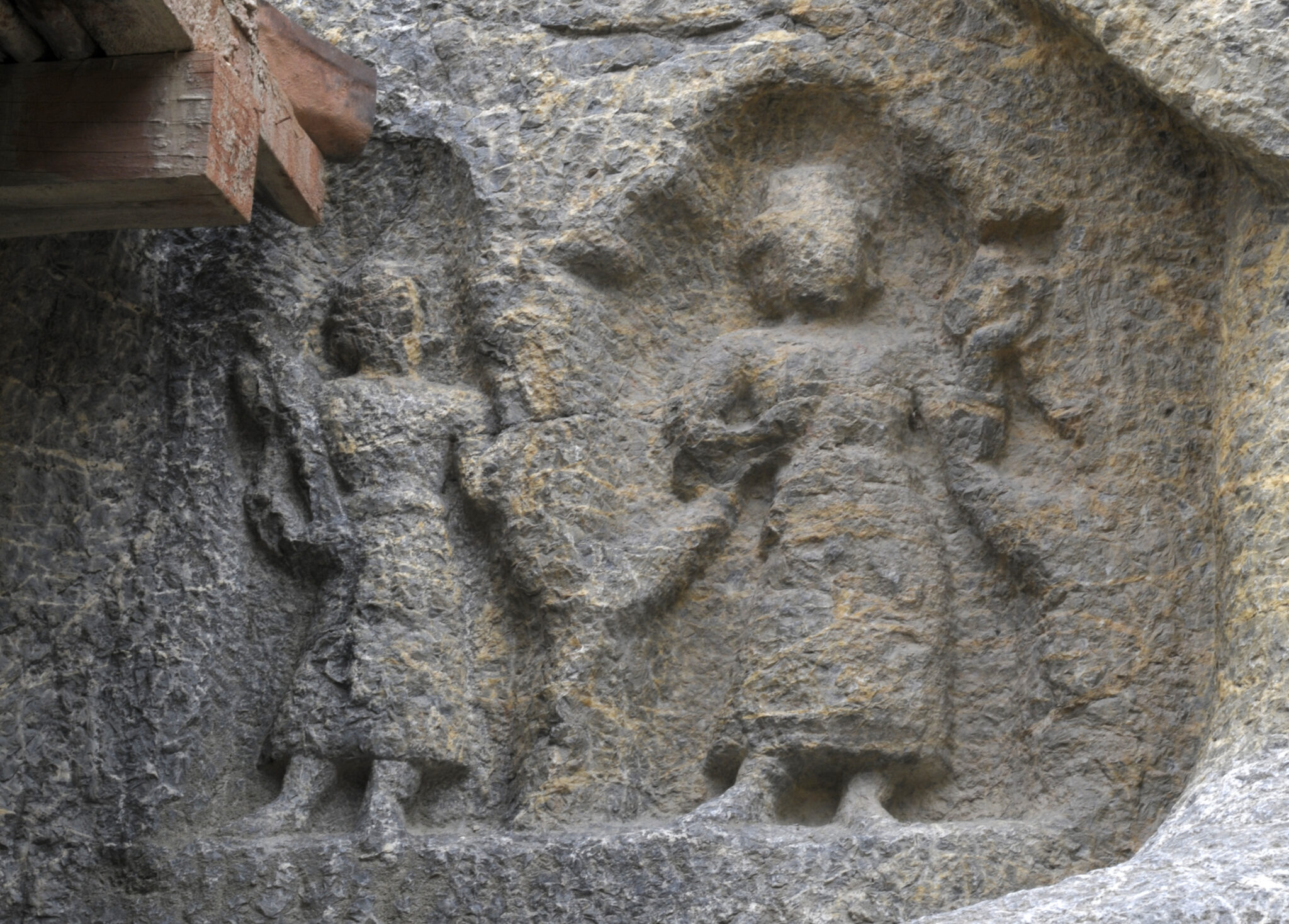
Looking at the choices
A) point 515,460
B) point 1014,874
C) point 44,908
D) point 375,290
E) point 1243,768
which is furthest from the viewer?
point 375,290

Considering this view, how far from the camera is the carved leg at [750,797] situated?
314 cm

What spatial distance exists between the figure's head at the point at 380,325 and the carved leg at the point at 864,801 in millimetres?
1307

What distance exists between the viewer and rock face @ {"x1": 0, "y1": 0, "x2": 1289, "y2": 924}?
124 inches

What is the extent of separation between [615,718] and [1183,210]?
4.94 ft

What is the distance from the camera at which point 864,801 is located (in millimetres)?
3160

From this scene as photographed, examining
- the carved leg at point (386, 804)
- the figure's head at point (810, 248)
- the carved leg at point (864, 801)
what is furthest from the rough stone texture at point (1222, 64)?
the carved leg at point (386, 804)

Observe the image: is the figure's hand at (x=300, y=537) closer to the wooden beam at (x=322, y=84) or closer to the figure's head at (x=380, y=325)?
the figure's head at (x=380, y=325)

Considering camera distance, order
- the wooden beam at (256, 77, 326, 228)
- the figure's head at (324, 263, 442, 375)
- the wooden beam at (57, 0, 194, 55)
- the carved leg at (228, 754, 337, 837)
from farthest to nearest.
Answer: the figure's head at (324, 263, 442, 375), the wooden beam at (256, 77, 326, 228), the carved leg at (228, 754, 337, 837), the wooden beam at (57, 0, 194, 55)

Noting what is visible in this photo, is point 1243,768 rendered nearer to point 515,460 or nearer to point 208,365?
point 515,460

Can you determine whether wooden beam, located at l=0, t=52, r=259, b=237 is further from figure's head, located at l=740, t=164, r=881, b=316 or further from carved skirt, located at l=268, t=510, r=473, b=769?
figure's head, located at l=740, t=164, r=881, b=316

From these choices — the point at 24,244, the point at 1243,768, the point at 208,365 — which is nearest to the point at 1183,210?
the point at 1243,768

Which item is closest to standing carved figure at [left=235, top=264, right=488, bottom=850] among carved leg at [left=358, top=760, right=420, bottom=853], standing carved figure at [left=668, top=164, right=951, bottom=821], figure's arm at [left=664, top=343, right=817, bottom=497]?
carved leg at [left=358, top=760, right=420, bottom=853]

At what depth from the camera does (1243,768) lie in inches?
106

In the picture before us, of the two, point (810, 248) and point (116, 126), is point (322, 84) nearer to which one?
point (116, 126)
